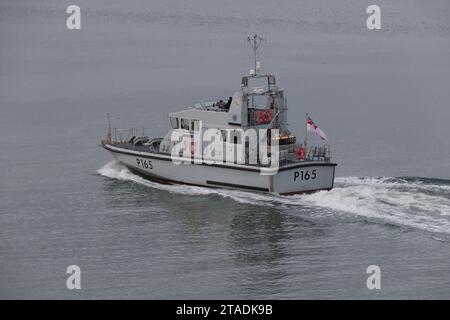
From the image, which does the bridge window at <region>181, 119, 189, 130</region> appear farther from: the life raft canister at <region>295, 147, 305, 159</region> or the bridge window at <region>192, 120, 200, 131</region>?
the life raft canister at <region>295, 147, 305, 159</region>

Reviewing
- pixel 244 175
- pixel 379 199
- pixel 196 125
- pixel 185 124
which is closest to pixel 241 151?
pixel 244 175

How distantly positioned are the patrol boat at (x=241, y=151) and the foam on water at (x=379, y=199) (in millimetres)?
666

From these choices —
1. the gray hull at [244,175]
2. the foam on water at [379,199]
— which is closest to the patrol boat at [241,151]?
the gray hull at [244,175]

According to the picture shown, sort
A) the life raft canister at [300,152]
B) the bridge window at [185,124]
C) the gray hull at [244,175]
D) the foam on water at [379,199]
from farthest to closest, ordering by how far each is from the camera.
Result: the bridge window at [185,124]
the life raft canister at [300,152]
the gray hull at [244,175]
the foam on water at [379,199]

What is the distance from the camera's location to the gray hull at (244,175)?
151ft

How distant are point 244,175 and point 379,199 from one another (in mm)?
6899

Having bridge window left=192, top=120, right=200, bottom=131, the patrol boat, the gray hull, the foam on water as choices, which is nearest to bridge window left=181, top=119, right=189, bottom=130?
the patrol boat

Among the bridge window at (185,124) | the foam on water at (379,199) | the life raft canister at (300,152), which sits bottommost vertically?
the foam on water at (379,199)

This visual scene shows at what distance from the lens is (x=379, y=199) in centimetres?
4325

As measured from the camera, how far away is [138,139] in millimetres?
52688

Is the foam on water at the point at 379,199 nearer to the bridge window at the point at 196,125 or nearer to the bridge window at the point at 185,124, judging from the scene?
the bridge window at the point at 196,125

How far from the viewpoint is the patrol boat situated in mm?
46000

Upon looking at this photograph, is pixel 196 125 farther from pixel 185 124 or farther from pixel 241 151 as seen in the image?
pixel 241 151
